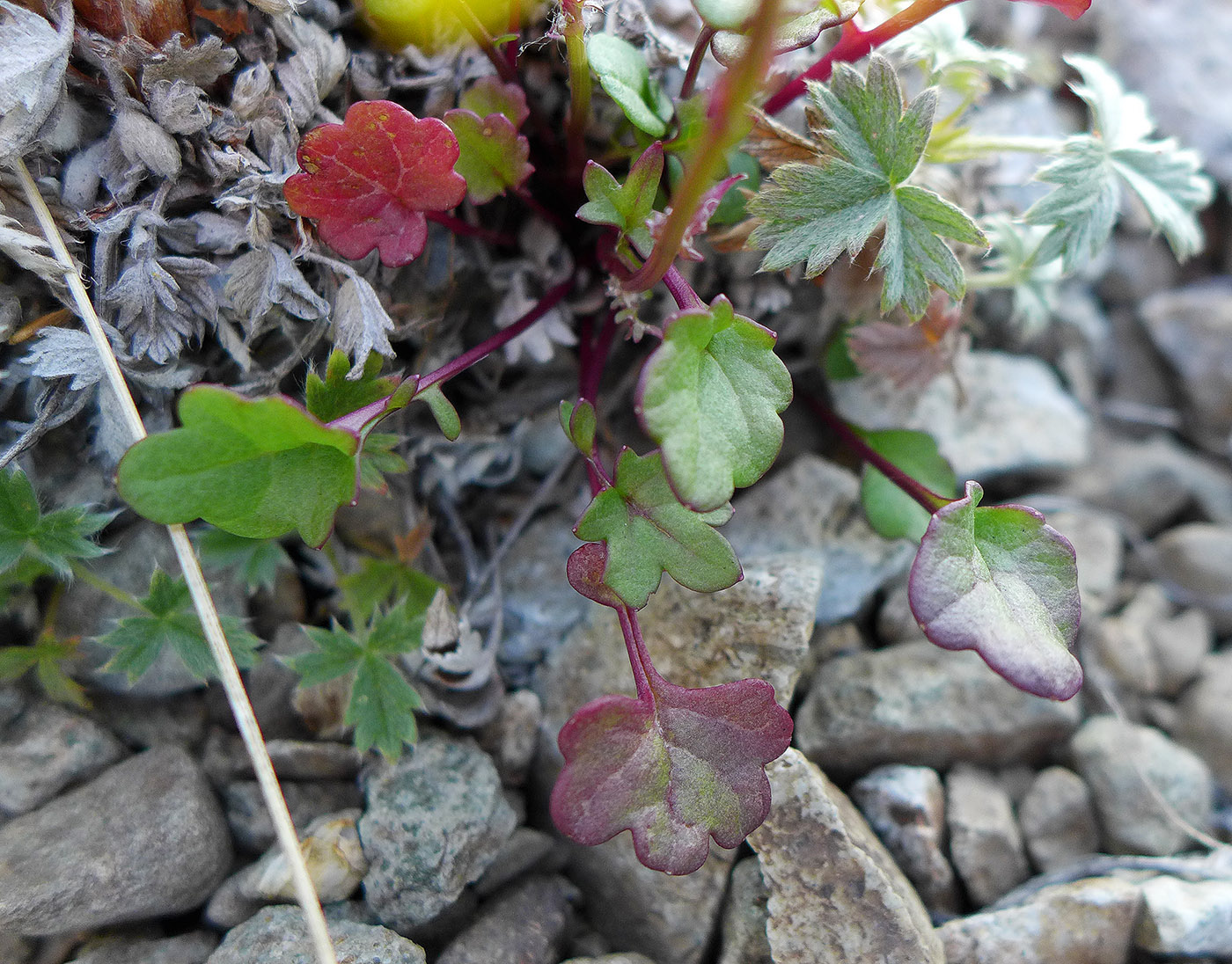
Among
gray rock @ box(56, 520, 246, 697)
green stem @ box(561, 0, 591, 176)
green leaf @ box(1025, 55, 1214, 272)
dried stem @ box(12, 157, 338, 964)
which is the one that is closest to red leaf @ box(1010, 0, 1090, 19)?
green leaf @ box(1025, 55, 1214, 272)

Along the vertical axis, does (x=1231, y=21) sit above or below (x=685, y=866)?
above

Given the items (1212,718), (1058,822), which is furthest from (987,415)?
(1058,822)

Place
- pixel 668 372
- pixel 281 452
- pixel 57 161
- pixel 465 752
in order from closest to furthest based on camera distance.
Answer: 1. pixel 668 372
2. pixel 281 452
3. pixel 57 161
4. pixel 465 752

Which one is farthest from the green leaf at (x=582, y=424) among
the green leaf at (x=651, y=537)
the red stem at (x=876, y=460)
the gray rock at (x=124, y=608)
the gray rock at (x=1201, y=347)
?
the gray rock at (x=1201, y=347)

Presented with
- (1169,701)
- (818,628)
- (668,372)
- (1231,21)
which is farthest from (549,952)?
(1231,21)

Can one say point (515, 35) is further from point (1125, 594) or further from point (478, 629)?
point (1125, 594)

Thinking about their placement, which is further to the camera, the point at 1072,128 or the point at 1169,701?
the point at 1072,128

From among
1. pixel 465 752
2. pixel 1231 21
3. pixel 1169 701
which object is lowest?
pixel 465 752
